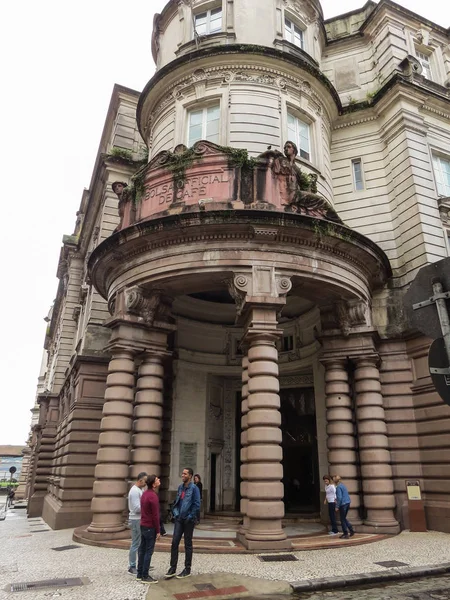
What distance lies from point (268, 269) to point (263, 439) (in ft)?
14.9

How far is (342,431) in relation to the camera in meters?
14.2

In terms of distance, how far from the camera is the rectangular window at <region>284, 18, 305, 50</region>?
766 inches

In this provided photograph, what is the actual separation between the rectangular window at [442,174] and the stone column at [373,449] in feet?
26.7

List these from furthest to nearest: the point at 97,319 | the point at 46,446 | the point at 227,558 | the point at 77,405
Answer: the point at 46,446, the point at 97,319, the point at 77,405, the point at 227,558

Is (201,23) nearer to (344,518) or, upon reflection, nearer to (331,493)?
(331,493)

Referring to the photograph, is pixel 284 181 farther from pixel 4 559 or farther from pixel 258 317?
pixel 4 559

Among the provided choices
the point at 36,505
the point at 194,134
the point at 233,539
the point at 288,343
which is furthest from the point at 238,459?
the point at 194,134

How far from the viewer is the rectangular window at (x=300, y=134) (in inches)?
682

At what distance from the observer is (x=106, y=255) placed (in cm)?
1429

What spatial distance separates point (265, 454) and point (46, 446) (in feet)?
63.4

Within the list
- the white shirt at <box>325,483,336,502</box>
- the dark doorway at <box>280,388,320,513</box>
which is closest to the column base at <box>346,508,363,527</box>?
the white shirt at <box>325,483,336,502</box>

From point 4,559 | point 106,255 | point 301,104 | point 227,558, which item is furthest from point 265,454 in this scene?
point 301,104

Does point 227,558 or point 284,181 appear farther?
point 284,181

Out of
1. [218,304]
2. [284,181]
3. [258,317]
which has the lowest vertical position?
[258,317]
